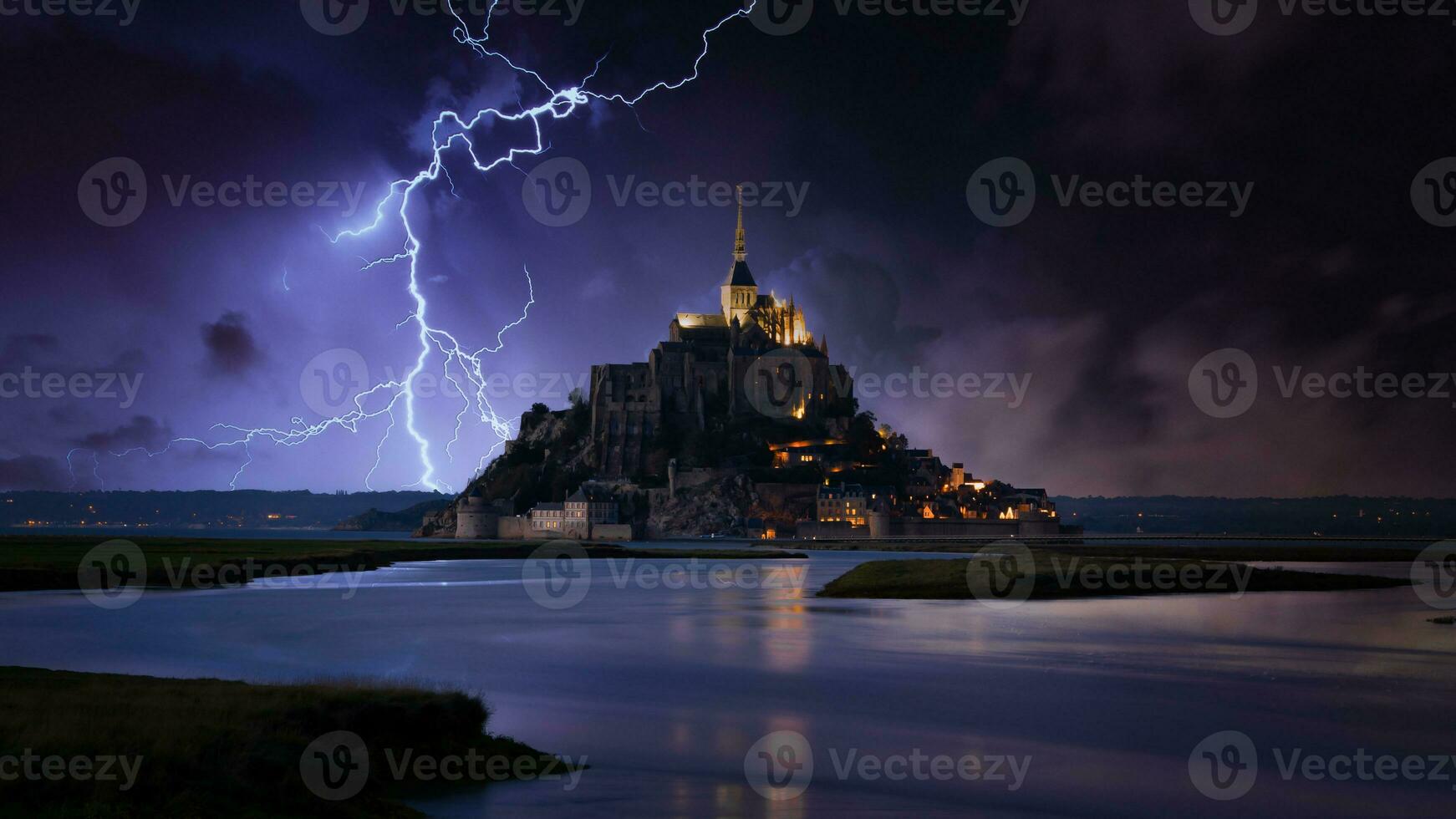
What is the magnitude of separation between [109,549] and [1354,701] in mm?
64412

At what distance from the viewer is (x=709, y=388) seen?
402 ft

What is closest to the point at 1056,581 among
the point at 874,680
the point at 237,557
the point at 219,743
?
the point at 874,680

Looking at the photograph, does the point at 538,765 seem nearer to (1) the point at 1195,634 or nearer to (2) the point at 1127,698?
(2) the point at 1127,698

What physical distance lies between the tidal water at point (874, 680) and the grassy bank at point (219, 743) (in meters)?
1.09

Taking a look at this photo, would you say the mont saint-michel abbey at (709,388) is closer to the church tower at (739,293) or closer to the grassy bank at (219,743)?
the church tower at (739,293)

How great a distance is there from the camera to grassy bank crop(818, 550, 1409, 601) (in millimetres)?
44562

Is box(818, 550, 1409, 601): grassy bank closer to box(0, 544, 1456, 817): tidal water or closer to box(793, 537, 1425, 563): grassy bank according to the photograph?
box(0, 544, 1456, 817): tidal water

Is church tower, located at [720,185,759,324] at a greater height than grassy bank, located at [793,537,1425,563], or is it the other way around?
church tower, located at [720,185,759,324]

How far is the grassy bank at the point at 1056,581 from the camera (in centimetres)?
4456

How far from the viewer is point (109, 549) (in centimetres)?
6612

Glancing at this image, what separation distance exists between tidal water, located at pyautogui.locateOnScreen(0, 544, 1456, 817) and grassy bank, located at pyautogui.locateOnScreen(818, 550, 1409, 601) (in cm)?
142

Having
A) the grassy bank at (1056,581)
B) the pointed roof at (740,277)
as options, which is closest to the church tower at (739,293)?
the pointed roof at (740,277)

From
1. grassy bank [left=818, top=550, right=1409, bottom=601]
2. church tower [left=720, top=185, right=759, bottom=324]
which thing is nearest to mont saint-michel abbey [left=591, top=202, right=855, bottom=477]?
church tower [left=720, top=185, right=759, bottom=324]

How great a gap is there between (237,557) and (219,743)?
54958mm
